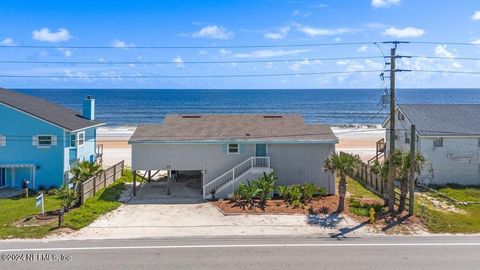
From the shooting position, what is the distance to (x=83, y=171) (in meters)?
27.3

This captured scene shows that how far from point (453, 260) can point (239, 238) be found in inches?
330

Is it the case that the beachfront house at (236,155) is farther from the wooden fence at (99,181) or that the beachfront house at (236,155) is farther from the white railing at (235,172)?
the wooden fence at (99,181)

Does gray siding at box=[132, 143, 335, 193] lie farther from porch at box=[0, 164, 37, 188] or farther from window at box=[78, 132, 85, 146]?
porch at box=[0, 164, 37, 188]

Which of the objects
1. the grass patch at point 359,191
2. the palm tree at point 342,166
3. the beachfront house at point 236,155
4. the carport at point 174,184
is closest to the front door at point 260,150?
the beachfront house at point 236,155

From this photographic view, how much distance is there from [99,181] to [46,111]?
316 inches

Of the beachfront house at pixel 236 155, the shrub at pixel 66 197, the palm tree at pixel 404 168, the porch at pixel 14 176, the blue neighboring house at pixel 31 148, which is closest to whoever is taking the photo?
the palm tree at pixel 404 168

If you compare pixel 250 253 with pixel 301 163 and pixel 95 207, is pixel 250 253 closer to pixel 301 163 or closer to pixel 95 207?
pixel 95 207

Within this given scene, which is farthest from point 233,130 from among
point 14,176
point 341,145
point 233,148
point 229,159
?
point 341,145

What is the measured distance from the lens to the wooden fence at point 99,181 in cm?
2511

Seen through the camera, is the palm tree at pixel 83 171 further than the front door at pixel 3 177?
No

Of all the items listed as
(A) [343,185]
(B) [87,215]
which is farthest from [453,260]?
(B) [87,215]

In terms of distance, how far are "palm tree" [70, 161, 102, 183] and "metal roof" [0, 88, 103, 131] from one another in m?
3.12

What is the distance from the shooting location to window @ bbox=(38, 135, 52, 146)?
95.7ft

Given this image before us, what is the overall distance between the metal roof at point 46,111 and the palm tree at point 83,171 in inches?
123
